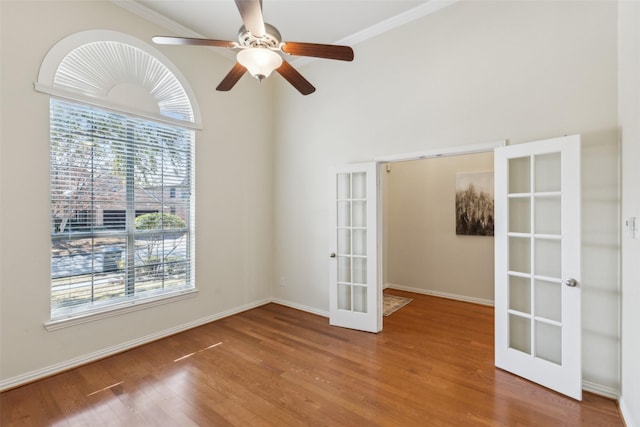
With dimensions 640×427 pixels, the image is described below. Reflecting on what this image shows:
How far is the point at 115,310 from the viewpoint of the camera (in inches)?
116

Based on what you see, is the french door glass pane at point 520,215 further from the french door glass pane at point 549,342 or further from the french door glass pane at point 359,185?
the french door glass pane at point 359,185

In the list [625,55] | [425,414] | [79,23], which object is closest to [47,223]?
[79,23]

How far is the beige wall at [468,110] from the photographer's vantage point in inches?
88.7

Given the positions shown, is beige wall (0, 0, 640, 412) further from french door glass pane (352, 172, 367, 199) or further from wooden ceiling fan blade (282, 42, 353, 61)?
wooden ceiling fan blade (282, 42, 353, 61)

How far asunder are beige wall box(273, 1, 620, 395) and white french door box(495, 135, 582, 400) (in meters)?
0.21

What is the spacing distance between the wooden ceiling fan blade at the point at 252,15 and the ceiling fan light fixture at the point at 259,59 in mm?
120

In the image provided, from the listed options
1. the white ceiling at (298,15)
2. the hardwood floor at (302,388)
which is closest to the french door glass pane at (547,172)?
the hardwood floor at (302,388)

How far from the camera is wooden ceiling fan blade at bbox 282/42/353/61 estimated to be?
2004mm

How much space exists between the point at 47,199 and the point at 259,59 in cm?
230

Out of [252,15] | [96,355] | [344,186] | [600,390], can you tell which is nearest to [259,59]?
[252,15]

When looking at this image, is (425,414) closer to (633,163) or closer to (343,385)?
(343,385)

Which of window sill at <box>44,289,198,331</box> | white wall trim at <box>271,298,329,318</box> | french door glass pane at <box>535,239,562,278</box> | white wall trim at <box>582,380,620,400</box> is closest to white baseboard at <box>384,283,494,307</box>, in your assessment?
white wall trim at <box>271,298,329,318</box>

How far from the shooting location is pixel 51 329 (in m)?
2.57

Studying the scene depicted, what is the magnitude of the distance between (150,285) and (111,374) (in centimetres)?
96
